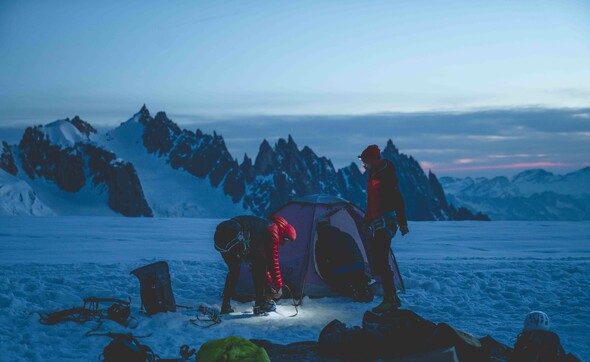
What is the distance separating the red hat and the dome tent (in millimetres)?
1877

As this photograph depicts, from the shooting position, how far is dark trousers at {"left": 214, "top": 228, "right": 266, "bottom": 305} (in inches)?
363

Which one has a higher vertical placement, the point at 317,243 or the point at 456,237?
the point at 317,243

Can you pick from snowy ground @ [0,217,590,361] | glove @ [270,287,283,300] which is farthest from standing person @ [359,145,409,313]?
glove @ [270,287,283,300]

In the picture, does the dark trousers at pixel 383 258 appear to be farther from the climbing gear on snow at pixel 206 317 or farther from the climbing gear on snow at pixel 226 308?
the climbing gear on snow at pixel 206 317

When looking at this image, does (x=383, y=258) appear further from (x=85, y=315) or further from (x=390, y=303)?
(x=85, y=315)

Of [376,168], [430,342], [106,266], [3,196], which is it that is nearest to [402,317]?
[430,342]

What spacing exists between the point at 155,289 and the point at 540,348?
5.70 metres

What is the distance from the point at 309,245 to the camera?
10969 millimetres

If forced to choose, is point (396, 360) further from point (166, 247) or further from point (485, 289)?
point (166, 247)

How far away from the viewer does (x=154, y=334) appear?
26.4ft

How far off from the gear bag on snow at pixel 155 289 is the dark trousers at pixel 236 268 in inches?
36.2

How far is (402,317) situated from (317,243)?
13.2 ft

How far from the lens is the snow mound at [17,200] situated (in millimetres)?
167375

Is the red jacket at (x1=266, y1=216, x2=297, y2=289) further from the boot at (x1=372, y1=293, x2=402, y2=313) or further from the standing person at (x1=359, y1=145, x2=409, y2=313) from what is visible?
the boot at (x1=372, y1=293, x2=402, y2=313)
